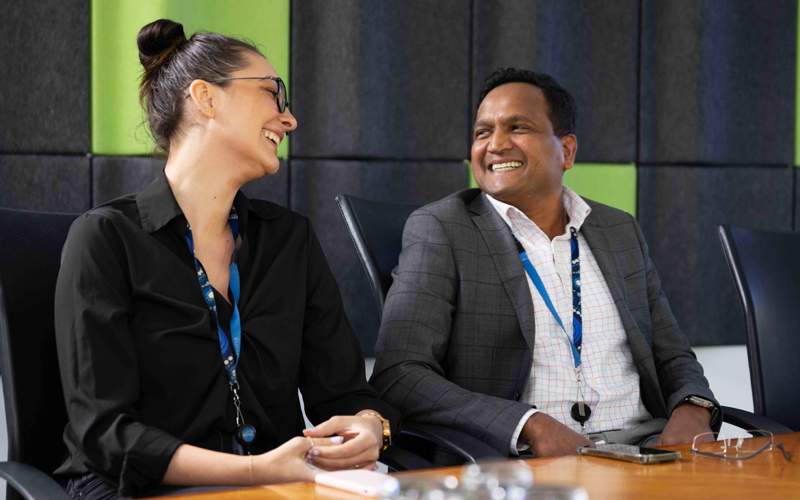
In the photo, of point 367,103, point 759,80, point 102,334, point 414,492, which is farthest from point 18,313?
point 759,80

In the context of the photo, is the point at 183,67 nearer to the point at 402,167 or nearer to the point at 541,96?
the point at 541,96

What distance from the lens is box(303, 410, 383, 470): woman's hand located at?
1.33 m

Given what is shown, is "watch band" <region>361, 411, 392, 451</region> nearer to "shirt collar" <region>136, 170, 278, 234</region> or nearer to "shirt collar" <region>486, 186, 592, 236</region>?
"shirt collar" <region>136, 170, 278, 234</region>

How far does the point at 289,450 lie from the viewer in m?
1.24

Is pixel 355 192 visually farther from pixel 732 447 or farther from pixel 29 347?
pixel 732 447

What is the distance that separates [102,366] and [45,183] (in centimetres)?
156

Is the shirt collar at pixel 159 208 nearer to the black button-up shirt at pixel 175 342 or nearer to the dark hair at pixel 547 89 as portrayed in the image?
the black button-up shirt at pixel 175 342

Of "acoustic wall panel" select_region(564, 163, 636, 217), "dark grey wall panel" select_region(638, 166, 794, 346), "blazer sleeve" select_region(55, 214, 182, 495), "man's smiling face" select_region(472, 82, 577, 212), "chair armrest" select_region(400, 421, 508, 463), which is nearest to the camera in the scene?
"blazer sleeve" select_region(55, 214, 182, 495)

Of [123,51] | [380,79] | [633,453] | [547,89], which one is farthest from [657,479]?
[123,51]

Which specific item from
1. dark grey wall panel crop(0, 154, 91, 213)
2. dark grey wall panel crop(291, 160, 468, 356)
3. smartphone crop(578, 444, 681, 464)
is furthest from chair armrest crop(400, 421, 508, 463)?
dark grey wall panel crop(0, 154, 91, 213)

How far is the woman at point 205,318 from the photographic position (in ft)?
4.17

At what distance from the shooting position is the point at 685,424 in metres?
1.83

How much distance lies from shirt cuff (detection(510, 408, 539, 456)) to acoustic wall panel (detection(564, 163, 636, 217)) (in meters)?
1.63

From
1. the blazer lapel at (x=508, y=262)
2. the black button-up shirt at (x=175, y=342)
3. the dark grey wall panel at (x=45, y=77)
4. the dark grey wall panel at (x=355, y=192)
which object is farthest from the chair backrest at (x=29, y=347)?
the dark grey wall panel at (x=355, y=192)
